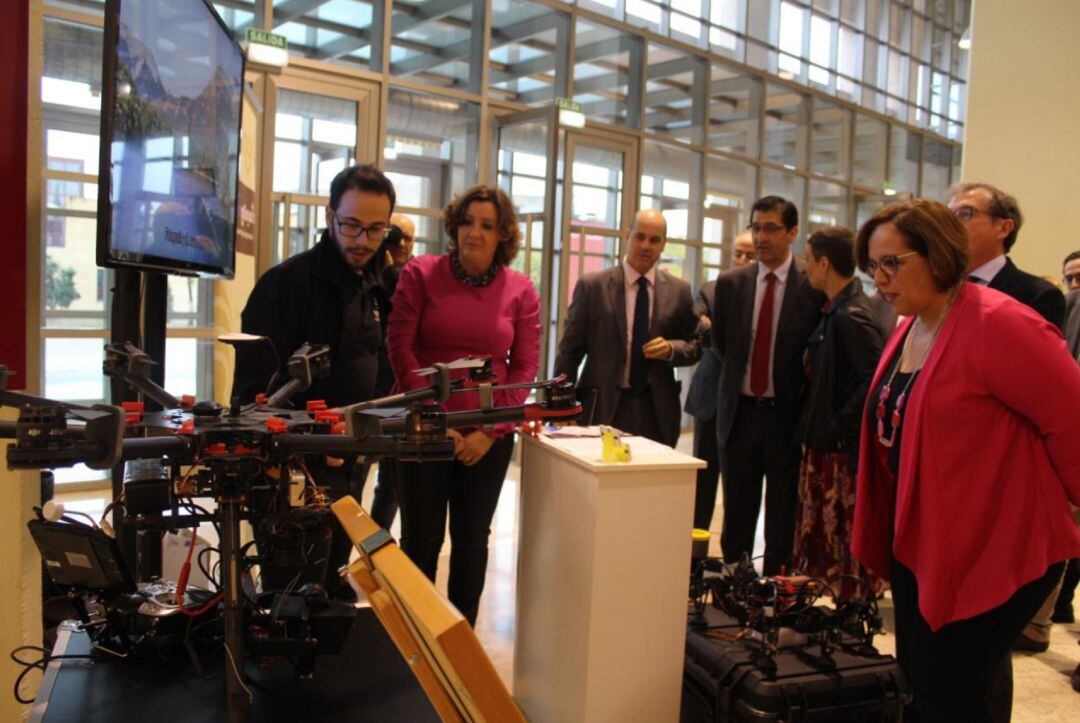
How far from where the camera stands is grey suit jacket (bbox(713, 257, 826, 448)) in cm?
318

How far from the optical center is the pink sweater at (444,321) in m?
2.39

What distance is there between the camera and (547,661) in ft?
6.69

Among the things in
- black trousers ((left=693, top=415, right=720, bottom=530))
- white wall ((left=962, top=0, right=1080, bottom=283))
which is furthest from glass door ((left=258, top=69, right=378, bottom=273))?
white wall ((left=962, top=0, right=1080, bottom=283))

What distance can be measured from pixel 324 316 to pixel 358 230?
25 cm

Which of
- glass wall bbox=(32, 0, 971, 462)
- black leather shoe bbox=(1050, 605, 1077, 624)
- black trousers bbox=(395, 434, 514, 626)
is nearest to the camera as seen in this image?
black trousers bbox=(395, 434, 514, 626)

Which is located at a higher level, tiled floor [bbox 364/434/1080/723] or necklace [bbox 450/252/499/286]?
necklace [bbox 450/252/499/286]

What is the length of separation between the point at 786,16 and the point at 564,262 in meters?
4.45

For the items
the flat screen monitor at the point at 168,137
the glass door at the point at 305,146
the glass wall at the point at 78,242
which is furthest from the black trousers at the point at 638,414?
the glass wall at the point at 78,242

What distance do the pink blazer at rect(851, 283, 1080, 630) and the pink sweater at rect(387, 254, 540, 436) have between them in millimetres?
1128

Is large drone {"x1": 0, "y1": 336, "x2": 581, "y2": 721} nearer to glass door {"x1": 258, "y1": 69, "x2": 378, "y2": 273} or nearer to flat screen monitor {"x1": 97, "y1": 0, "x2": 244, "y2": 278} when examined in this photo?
flat screen monitor {"x1": 97, "y1": 0, "x2": 244, "y2": 278}

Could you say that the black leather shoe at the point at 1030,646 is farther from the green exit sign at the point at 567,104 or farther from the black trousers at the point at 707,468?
the green exit sign at the point at 567,104

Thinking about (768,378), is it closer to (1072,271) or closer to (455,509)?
(455,509)

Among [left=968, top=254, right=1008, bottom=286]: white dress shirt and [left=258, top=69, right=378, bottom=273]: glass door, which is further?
[left=258, top=69, right=378, bottom=273]: glass door

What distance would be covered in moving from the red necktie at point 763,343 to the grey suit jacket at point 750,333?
0.03m
